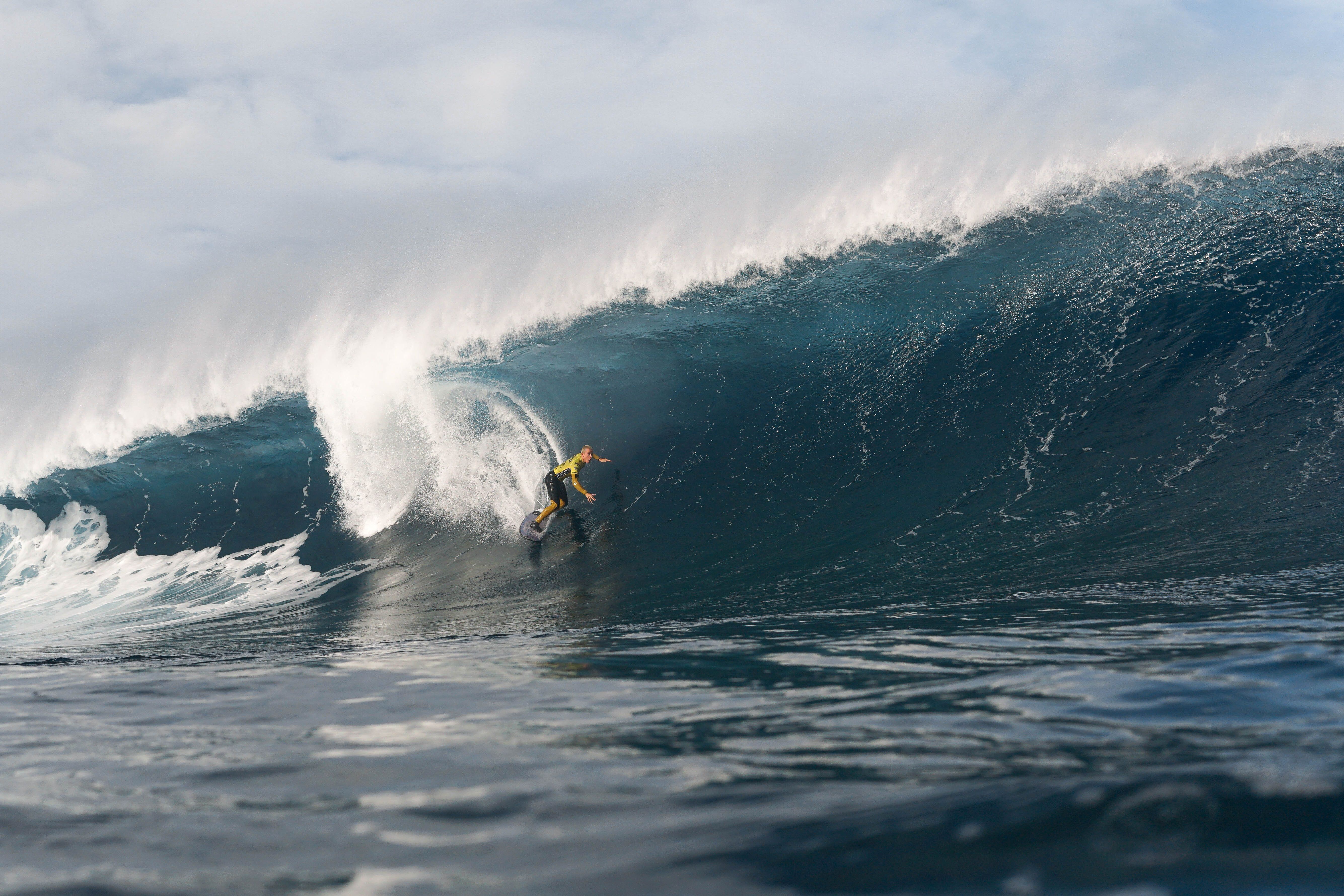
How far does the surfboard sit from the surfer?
4 centimetres

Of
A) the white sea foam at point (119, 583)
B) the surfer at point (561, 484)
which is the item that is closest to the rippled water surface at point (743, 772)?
Answer: the white sea foam at point (119, 583)

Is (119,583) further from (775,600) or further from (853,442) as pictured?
(853,442)

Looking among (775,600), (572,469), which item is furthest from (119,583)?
(775,600)

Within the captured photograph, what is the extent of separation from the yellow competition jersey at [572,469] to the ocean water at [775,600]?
2.10ft

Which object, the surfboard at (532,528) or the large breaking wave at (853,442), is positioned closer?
the large breaking wave at (853,442)

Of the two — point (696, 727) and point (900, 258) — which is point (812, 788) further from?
point (900, 258)

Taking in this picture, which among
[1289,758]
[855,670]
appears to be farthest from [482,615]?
[1289,758]

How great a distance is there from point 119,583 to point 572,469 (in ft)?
25.8

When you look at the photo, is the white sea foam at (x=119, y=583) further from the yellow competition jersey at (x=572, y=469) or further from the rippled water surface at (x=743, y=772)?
the rippled water surface at (x=743, y=772)

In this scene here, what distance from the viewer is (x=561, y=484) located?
38.1 feet

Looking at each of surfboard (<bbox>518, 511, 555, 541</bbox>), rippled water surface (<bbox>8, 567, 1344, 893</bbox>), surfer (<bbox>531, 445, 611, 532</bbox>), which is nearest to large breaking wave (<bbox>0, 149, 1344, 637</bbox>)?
surfboard (<bbox>518, 511, 555, 541</bbox>)

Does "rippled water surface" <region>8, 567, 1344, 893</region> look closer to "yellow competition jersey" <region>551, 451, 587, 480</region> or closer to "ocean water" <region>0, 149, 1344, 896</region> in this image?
"ocean water" <region>0, 149, 1344, 896</region>

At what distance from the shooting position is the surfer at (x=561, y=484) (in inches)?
446

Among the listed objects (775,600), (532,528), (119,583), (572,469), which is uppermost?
(572,469)
